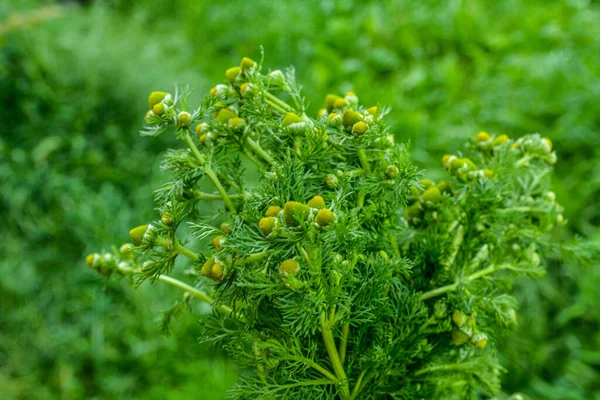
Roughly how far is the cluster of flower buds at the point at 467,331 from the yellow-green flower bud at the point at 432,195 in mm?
112

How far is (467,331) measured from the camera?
1.81ft

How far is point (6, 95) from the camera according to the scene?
2.33 m

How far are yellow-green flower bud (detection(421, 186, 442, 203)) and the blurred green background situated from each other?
115cm

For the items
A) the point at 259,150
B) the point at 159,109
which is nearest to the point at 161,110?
the point at 159,109

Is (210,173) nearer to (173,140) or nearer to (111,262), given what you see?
(111,262)

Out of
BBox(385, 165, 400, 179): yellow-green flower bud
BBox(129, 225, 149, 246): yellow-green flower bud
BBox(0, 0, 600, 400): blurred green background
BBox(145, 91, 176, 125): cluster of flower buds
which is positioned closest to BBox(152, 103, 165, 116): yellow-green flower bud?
BBox(145, 91, 176, 125): cluster of flower buds

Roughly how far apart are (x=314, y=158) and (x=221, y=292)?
15cm

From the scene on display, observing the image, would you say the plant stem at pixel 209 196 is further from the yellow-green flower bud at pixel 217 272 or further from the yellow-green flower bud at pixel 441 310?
the yellow-green flower bud at pixel 441 310

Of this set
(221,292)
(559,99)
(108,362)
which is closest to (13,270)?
(108,362)

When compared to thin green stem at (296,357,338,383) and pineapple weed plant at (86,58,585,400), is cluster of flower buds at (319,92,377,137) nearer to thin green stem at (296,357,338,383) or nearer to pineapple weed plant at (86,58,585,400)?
pineapple weed plant at (86,58,585,400)

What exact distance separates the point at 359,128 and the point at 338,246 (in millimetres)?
101

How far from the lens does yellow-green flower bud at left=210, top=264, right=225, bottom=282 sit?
1.54 ft

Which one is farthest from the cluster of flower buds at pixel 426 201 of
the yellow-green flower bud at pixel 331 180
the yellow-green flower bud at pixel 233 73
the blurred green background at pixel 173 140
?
the blurred green background at pixel 173 140

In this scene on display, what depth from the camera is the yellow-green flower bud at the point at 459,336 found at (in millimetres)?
558
